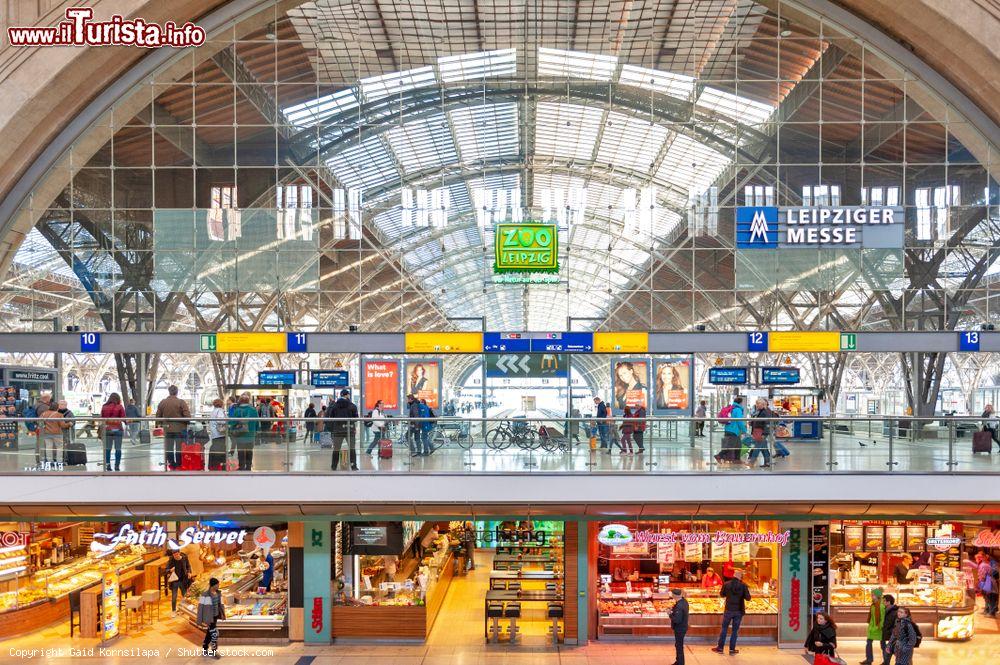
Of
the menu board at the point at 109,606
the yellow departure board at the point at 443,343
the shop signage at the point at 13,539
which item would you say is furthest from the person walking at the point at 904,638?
the shop signage at the point at 13,539

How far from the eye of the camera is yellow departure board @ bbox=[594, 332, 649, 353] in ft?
65.8

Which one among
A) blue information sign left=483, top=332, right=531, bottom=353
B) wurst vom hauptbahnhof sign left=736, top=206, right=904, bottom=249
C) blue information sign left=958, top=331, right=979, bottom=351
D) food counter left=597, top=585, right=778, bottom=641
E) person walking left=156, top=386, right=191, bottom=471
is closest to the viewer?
person walking left=156, top=386, right=191, bottom=471

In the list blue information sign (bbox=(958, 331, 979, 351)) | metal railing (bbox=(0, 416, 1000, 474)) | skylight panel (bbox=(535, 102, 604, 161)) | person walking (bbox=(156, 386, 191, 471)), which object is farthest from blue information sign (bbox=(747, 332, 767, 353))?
person walking (bbox=(156, 386, 191, 471))

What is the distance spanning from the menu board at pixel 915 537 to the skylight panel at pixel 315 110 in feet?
51.0

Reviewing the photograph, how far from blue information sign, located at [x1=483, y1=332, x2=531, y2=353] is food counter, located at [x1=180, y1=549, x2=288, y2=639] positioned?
675cm

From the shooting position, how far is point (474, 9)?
20.4 m

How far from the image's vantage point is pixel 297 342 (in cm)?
1962

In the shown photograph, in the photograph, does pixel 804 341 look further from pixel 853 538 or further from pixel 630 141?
pixel 630 141

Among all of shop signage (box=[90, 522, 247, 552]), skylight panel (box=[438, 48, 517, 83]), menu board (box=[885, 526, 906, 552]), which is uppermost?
skylight panel (box=[438, 48, 517, 83])

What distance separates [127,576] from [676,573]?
11.1 meters

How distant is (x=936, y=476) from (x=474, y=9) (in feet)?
46.3

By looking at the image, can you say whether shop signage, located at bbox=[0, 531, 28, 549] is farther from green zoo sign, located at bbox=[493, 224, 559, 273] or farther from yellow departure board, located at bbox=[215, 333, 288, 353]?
green zoo sign, located at bbox=[493, 224, 559, 273]

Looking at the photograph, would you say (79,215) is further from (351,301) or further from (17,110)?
(351,301)

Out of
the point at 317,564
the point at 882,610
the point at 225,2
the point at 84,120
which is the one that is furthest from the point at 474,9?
the point at 882,610
